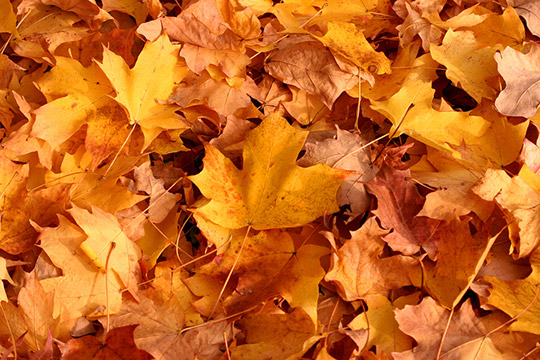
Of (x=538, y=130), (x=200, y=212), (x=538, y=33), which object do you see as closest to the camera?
(x=200, y=212)

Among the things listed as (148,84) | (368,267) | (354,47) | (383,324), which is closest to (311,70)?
(354,47)

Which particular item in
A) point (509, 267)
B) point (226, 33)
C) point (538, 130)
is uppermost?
point (226, 33)

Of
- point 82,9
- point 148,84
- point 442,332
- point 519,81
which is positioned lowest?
point 442,332

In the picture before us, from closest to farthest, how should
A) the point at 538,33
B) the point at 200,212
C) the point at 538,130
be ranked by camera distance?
the point at 200,212 → the point at 538,130 → the point at 538,33

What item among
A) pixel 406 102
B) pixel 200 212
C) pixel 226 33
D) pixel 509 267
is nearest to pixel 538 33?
pixel 406 102

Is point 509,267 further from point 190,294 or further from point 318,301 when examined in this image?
point 190,294

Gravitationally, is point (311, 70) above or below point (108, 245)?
above

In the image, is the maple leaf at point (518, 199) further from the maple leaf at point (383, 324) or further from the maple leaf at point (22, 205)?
the maple leaf at point (22, 205)

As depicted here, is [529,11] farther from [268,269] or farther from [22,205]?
[22,205]
